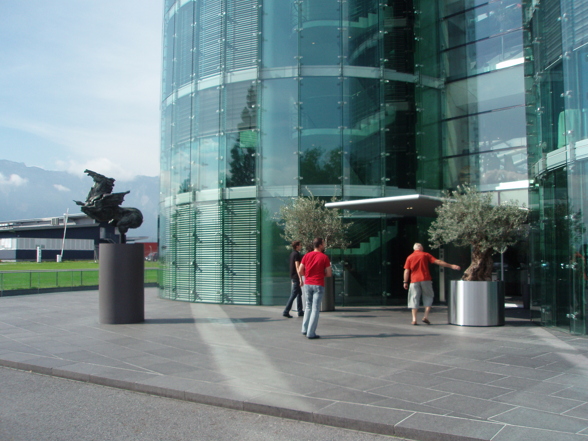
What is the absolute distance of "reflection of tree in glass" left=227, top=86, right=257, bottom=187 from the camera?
55.7 ft

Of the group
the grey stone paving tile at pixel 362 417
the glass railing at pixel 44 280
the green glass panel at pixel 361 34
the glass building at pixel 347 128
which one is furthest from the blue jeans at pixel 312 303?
the glass railing at pixel 44 280

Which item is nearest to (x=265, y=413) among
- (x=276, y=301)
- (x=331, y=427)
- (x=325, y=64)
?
(x=331, y=427)

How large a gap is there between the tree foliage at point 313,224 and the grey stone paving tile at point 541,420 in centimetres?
933

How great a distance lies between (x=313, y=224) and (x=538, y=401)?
360 inches

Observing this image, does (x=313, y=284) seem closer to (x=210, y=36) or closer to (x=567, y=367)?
(x=567, y=367)

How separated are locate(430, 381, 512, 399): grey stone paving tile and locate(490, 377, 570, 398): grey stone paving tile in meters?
0.20

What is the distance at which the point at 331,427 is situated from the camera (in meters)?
5.35

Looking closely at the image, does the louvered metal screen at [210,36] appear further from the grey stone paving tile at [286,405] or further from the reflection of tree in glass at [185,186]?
the grey stone paving tile at [286,405]

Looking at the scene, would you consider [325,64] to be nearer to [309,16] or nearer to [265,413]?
[309,16]

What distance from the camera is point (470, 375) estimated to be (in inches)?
279

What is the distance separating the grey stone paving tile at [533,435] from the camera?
15.4 feet

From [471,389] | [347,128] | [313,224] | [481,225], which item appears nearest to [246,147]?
→ [347,128]

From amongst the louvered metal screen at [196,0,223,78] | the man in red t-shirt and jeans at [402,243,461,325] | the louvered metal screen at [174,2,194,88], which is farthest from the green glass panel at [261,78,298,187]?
the man in red t-shirt and jeans at [402,243,461,325]

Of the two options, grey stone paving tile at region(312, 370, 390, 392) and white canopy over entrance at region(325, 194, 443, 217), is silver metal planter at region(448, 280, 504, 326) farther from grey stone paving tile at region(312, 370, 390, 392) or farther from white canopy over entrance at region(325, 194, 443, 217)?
grey stone paving tile at region(312, 370, 390, 392)
